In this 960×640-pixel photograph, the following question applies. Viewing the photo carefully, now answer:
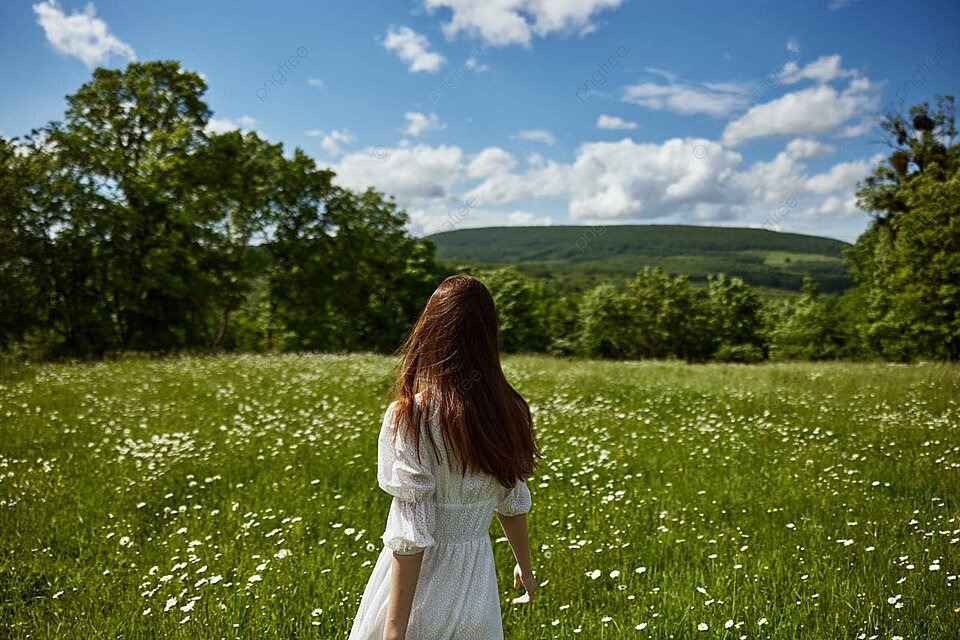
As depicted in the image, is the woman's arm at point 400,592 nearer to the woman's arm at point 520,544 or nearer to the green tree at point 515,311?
the woman's arm at point 520,544

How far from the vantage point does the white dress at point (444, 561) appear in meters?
2.33

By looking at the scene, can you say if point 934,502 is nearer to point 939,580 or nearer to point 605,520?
point 939,580

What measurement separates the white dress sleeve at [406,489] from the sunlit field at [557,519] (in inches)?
89.2

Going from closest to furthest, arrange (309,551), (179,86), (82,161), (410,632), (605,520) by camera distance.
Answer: (410,632), (309,551), (605,520), (82,161), (179,86)

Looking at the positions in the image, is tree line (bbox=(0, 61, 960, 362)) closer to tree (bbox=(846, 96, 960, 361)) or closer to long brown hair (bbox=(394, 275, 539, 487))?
tree (bbox=(846, 96, 960, 361))

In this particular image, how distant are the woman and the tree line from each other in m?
26.1

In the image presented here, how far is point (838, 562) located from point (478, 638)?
12.7ft

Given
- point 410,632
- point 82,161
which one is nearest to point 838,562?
point 410,632

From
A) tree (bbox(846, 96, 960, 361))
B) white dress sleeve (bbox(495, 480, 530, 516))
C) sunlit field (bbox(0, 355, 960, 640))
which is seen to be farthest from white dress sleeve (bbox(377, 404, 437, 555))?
tree (bbox(846, 96, 960, 361))

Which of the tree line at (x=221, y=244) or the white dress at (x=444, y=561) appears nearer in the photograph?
the white dress at (x=444, y=561)

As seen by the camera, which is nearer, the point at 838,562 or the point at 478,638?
the point at 478,638

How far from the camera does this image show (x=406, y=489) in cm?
229

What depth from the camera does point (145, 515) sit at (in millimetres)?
6266

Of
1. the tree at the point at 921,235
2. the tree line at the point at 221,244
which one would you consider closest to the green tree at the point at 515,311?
the tree line at the point at 221,244
